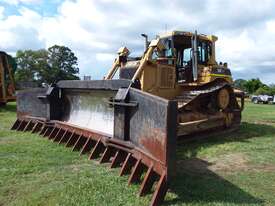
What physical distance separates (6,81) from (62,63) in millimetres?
52085

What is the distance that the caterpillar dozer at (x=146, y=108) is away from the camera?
443 cm

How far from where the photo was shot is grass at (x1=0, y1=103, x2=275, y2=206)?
4.27 meters

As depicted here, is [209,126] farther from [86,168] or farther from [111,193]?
[111,193]

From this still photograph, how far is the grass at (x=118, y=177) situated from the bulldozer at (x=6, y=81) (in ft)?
31.5

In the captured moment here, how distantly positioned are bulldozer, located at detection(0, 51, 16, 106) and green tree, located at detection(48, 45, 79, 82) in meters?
47.3

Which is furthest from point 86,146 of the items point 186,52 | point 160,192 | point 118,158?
point 186,52

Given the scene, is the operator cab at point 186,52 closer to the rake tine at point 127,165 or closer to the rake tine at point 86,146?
the rake tine at point 86,146

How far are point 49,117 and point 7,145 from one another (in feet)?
3.99

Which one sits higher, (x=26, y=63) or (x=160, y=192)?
(x=26, y=63)

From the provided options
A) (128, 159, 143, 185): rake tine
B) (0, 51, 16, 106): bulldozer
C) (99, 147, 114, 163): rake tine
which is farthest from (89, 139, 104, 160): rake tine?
(0, 51, 16, 106): bulldozer

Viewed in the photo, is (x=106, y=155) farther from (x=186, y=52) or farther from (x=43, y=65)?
(x=43, y=65)

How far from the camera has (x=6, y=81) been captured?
1695cm

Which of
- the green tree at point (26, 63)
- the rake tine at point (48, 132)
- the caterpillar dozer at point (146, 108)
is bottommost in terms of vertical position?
the rake tine at point (48, 132)

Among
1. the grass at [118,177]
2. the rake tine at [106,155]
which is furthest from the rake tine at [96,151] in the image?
the rake tine at [106,155]
